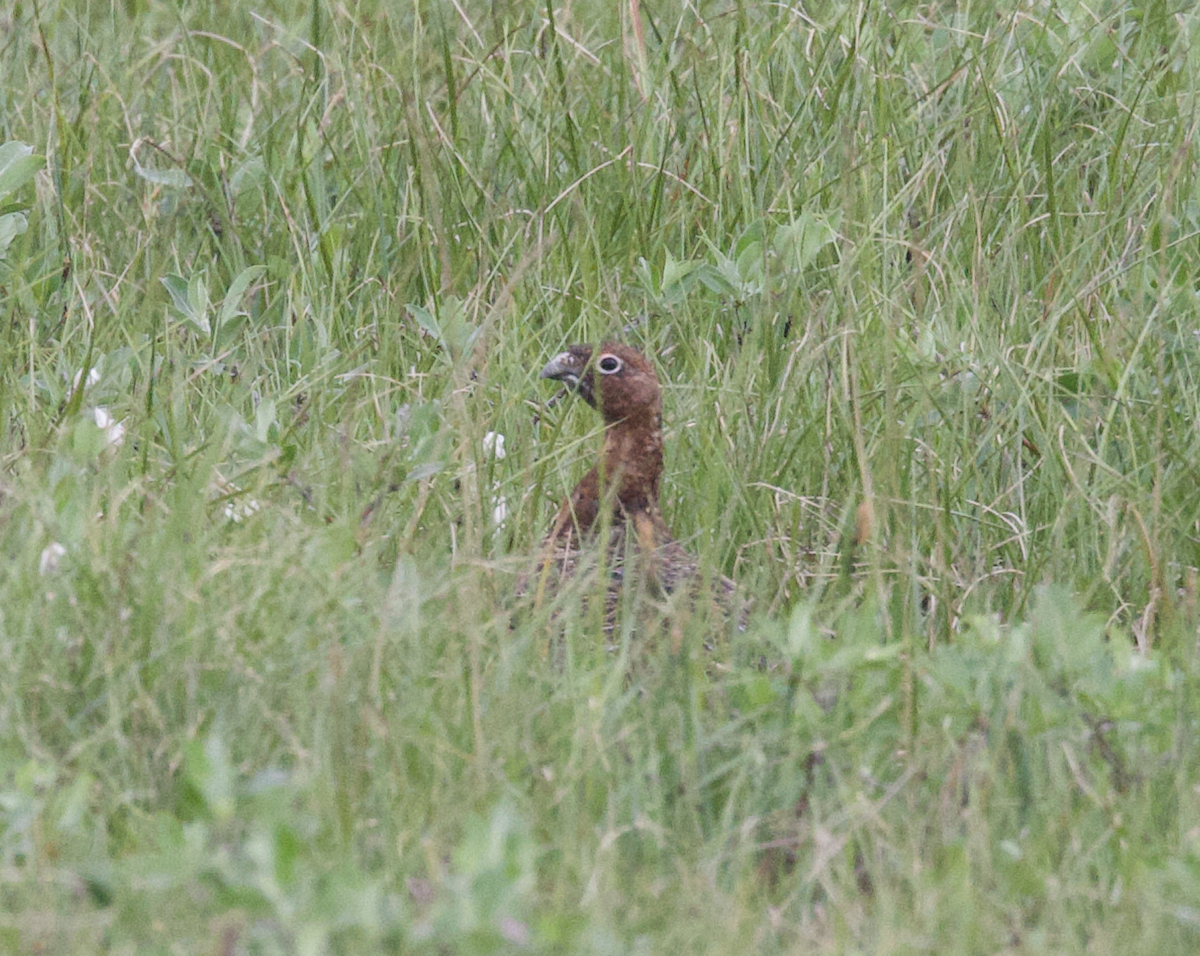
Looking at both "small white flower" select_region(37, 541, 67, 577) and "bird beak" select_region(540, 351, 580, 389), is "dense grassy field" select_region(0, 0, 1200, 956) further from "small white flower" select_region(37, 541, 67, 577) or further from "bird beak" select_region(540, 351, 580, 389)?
"bird beak" select_region(540, 351, 580, 389)

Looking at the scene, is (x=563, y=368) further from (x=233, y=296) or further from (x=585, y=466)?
(x=233, y=296)

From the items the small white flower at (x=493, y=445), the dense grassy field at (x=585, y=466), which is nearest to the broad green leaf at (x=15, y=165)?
the dense grassy field at (x=585, y=466)

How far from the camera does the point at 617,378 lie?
12.5ft

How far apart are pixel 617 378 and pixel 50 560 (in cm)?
148

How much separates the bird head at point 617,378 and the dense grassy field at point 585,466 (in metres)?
0.15

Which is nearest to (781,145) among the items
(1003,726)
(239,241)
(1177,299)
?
(1177,299)

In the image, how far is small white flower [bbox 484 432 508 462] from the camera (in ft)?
12.0

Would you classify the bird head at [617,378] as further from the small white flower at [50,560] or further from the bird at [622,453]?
the small white flower at [50,560]

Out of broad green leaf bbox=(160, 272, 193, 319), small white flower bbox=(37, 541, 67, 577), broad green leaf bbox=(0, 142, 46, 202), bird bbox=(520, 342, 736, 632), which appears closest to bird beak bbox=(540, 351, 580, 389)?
bird bbox=(520, 342, 736, 632)

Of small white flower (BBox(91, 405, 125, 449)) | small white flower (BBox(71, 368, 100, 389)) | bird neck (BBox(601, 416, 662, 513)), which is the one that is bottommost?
bird neck (BBox(601, 416, 662, 513))

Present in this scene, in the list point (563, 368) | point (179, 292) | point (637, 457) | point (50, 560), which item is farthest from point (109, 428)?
point (637, 457)

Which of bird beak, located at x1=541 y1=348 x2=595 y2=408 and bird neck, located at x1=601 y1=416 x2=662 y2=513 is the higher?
bird beak, located at x1=541 y1=348 x2=595 y2=408

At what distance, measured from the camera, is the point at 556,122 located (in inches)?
190

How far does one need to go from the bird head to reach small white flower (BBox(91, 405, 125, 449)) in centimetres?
95
